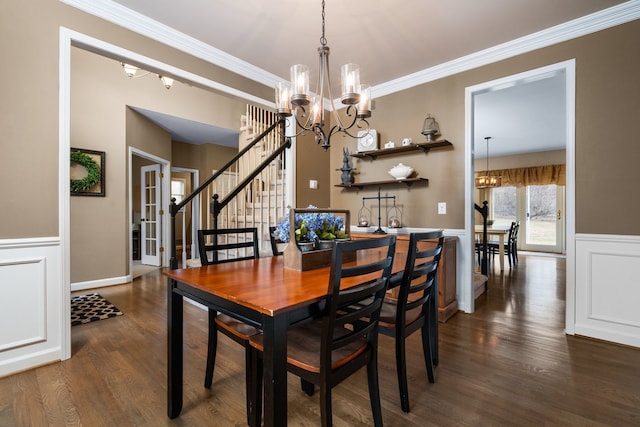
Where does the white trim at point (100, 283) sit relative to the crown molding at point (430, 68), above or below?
below

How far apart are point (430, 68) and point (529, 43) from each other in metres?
0.90

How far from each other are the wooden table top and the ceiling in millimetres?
1983

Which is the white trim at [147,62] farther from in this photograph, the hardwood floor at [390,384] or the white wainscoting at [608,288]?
the white wainscoting at [608,288]

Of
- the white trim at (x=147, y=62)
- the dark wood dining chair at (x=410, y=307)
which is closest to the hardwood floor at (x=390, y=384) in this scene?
the dark wood dining chair at (x=410, y=307)

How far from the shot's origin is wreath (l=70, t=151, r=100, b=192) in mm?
3903

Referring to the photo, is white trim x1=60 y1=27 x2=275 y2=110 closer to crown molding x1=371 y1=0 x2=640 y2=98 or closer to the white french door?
crown molding x1=371 y1=0 x2=640 y2=98

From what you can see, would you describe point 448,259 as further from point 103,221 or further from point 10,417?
point 103,221

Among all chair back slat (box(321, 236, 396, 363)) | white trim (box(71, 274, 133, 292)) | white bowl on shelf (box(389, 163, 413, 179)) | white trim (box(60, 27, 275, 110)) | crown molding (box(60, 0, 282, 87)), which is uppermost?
crown molding (box(60, 0, 282, 87))

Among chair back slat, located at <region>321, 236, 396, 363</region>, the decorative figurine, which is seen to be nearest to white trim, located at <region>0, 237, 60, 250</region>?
chair back slat, located at <region>321, 236, 396, 363</region>

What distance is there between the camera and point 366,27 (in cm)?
258

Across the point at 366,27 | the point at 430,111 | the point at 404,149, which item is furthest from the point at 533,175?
the point at 366,27

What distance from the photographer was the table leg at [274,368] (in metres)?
1.03

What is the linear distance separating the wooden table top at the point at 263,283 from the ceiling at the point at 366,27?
1.98 meters

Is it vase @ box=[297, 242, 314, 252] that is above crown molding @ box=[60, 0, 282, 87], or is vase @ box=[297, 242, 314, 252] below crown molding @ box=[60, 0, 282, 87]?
below
